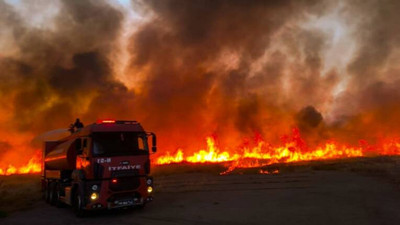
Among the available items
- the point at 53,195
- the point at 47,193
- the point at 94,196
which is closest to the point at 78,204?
the point at 94,196

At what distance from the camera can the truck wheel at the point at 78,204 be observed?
15.0 metres

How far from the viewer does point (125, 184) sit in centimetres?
1497

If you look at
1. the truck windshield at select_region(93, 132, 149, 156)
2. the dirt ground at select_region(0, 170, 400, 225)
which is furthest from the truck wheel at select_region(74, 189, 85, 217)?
the truck windshield at select_region(93, 132, 149, 156)

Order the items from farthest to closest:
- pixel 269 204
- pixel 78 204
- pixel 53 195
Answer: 1. pixel 53 195
2. pixel 269 204
3. pixel 78 204

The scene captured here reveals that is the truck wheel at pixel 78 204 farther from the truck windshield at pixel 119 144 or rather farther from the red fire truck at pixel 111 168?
the truck windshield at pixel 119 144

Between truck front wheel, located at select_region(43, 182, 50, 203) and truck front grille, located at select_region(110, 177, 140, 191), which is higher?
truck front grille, located at select_region(110, 177, 140, 191)

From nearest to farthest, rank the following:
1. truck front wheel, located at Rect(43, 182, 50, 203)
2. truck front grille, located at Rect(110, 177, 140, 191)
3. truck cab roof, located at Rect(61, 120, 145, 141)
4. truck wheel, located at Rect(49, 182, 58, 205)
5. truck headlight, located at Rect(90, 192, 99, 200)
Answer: truck headlight, located at Rect(90, 192, 99, 200)
truck front grille, located at Rect(110, 177, 140, 191)
truck cab roof, located at Rect(61, 120, 145, 141)
truck wheel, located at Rect(49, 182, 58, 205)
truck front wheel, located at Rect(43, 182, 50, 203)

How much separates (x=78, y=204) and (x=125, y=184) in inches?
102

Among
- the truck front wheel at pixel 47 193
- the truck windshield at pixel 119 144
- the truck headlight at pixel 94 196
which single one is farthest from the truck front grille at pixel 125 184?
the truck front wheel at pixel 47 193

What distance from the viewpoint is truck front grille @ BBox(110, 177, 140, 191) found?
14797mm

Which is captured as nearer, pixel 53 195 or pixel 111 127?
pixel 111 127

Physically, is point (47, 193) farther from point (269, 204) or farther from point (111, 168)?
point (269, 204)

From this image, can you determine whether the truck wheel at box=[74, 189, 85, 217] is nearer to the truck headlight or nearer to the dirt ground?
the dirt ground

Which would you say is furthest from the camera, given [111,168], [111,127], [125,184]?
[111,127]
